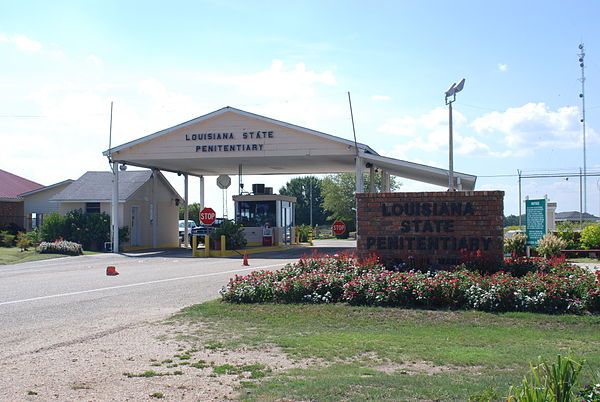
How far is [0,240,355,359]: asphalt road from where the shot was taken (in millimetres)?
9051

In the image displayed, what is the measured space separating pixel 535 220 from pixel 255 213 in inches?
651

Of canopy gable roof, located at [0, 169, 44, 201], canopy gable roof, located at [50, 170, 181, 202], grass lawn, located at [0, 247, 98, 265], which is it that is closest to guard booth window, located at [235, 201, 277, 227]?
canopy gable roof, located at [50, 170, 181, 202]

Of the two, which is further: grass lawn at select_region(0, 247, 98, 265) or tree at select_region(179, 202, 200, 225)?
tree at select_region(179, 202, 200, 225)

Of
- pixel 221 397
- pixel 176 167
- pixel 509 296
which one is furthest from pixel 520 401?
pixel 176 167

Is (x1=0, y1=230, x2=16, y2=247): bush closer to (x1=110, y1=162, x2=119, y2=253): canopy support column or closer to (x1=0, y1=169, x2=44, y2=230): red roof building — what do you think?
(x1=0, y1=169, x2=44, y2=230): red roof building

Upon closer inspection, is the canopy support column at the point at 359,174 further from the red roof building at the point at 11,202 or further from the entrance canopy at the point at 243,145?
the red roof building at the point at 11,202

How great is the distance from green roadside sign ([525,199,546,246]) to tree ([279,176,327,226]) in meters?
70.0

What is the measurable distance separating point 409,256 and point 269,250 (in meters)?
20.2

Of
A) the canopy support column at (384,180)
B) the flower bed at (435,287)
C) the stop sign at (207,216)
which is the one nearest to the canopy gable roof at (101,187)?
the stop sign at (207,216)

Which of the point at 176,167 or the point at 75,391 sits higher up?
the point at 176,167

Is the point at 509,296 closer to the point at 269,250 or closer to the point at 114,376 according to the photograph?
the point at 114,376

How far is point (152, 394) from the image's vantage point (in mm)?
5758

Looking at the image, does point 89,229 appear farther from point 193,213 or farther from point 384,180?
point 193,213

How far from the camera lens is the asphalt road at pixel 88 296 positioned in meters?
9.05
